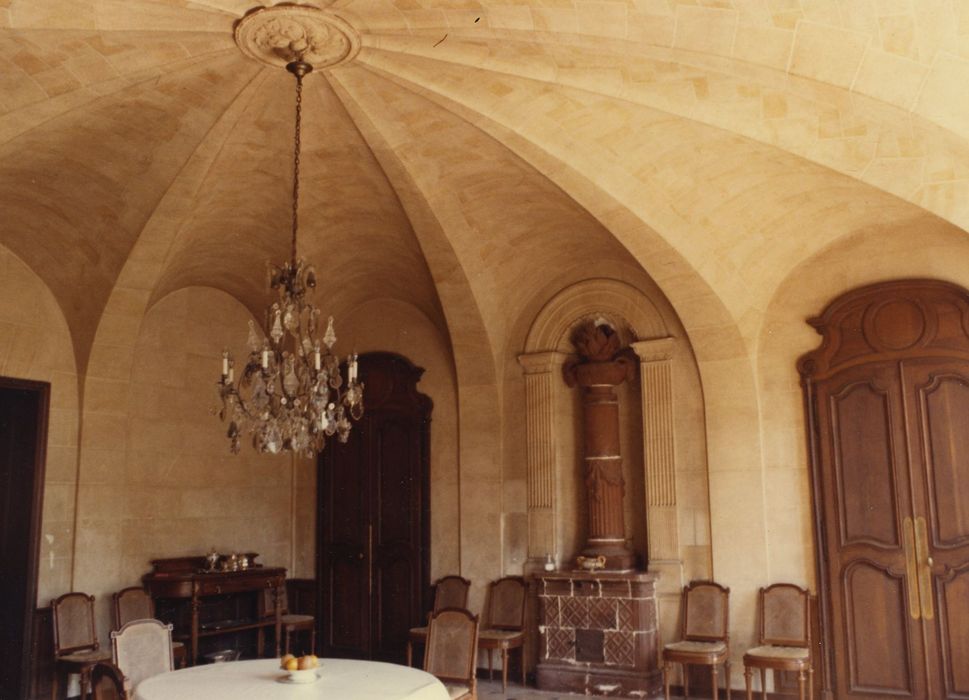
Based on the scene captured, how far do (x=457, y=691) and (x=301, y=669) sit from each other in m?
1.11

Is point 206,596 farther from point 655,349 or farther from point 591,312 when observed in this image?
point 655,349

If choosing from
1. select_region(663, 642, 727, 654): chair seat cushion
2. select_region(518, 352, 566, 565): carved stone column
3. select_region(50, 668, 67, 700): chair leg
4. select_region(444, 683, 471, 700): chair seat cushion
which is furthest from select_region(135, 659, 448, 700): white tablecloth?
select_region(518, 352, 566, 565): carved stone column

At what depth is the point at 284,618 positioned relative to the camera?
895 centimetres

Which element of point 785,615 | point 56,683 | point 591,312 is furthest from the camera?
point 591,312

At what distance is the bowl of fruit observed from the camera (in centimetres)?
452

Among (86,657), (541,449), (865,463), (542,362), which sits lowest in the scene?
(86,657)

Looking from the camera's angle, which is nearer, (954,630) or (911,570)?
(954,630)

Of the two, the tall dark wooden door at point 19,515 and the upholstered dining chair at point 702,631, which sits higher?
the tall dark wooden door at point 19,515

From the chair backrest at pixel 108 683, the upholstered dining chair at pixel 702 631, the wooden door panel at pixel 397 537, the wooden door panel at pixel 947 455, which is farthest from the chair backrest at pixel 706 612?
the chair backrest at pixel 108 683

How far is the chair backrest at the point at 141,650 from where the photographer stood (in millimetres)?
5273

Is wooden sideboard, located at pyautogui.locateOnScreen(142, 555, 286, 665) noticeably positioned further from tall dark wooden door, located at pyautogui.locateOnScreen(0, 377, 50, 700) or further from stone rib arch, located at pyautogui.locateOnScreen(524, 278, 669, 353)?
stone rib arch, located at pyautogui.locateOnScreen(524, 278, 669, 353)

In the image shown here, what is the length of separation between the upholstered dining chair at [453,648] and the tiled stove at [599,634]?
2.35 meters

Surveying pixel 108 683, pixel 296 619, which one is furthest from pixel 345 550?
pixel 108 683

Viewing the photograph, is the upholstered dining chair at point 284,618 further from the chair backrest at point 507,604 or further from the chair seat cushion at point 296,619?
the chair backrest at point 507,604
